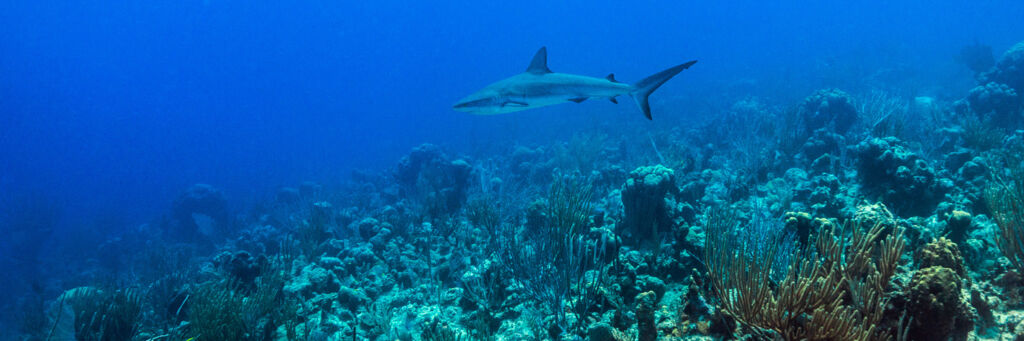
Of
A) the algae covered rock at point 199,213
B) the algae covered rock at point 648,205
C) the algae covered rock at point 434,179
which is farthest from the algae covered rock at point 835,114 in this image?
the algae covered rock at point 199,213

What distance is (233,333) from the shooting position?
4.32 meters

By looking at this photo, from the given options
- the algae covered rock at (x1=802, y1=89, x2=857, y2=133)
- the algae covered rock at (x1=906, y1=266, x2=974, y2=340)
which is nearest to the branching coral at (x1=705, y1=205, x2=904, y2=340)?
the algae covered rock at (x1=906, y1=266, x2=974, y2=340)

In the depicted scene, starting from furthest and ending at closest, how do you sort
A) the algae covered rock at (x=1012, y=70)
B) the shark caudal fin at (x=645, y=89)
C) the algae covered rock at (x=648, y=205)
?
the algae covered rock at (x=1012, y=70)
the algae covered rock at (x=648, y=205)
the shark caudal fin at (x=645, y=89)

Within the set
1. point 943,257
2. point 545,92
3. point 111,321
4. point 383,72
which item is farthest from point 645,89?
point 383,72

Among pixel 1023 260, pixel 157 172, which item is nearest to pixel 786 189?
pixel 1023 260

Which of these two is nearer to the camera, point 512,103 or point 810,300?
point 810,300

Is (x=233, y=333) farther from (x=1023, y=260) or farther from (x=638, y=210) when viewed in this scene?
(x=1023, y=260)

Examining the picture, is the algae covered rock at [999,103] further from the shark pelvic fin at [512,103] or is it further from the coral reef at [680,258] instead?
the shark pelvic fin at [512,103]

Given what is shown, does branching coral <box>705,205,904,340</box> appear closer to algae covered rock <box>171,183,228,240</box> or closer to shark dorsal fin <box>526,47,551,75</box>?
shark dorsal fin <box>526,47,551,75</box>

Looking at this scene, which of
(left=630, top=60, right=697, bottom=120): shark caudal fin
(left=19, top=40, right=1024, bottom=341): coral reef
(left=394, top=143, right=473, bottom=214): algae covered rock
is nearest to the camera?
(left=19, top=40, right=1024, bottom=341): coral reef

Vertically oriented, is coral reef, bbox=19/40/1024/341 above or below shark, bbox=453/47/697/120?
below

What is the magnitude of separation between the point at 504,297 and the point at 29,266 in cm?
2153

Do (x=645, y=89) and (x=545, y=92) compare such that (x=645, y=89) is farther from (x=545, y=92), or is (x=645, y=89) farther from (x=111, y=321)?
(x=111, y=321)

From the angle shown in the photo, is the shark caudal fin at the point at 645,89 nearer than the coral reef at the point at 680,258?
No
